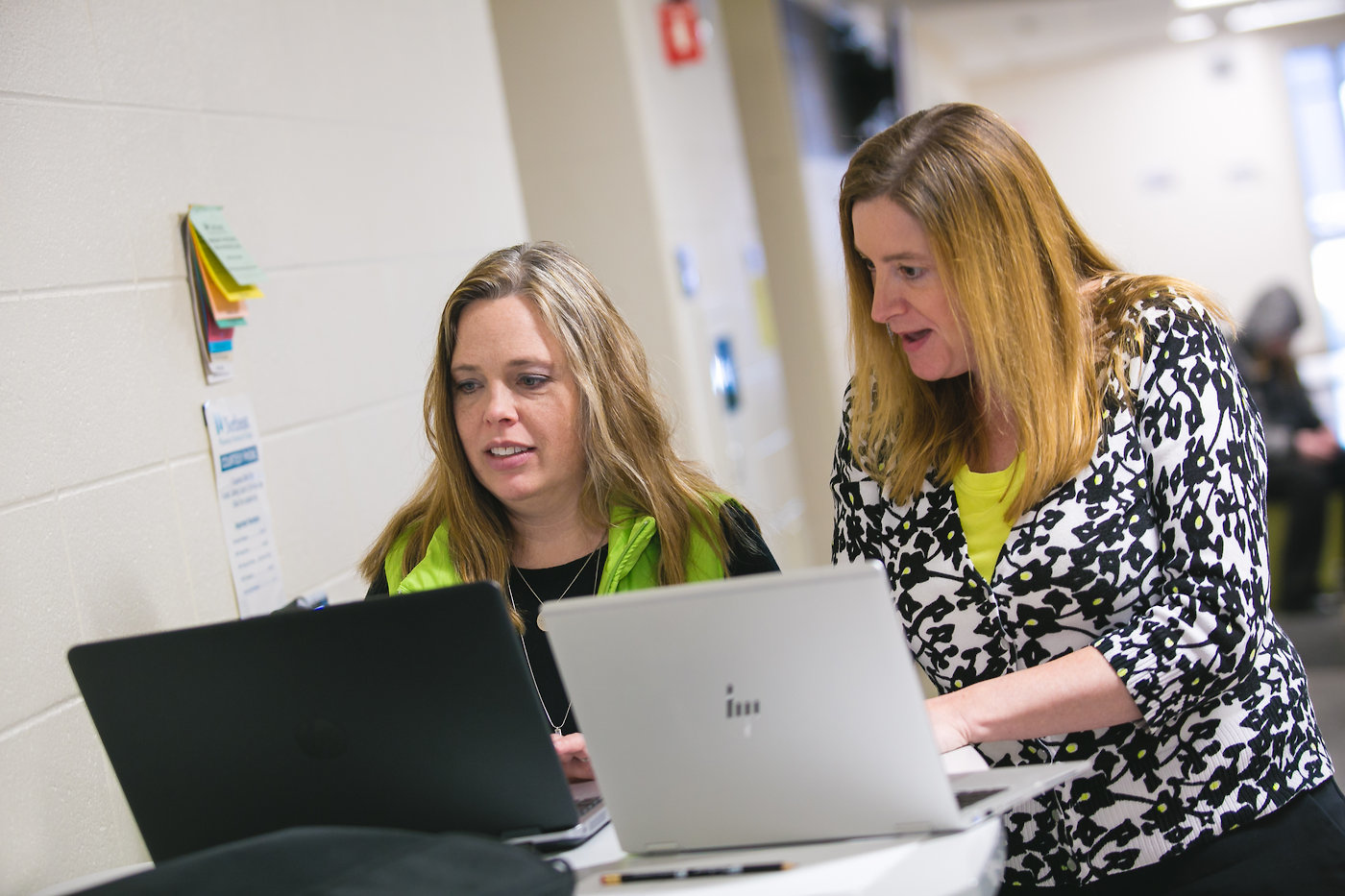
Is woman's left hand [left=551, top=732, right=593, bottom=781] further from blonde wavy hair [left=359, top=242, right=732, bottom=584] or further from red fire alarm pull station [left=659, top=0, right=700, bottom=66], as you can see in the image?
red fire alarm pull station [left=659, top=0, right=700, bottom=66]

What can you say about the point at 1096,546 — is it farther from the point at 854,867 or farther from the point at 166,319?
the point at 166,319

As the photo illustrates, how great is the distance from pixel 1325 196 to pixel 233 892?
12.1 m

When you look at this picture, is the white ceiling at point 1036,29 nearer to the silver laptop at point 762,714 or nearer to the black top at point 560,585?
the black top at point 560,585

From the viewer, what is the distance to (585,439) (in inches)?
67.9

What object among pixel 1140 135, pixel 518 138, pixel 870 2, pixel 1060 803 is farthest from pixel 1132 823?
pixel 1140 135

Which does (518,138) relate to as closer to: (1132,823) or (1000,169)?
(1000,169)

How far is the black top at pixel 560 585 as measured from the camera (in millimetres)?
1655

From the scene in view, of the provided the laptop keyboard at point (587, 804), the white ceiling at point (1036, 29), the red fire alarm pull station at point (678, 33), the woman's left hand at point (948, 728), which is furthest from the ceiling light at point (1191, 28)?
the laptop keyboard at point (587, 804)

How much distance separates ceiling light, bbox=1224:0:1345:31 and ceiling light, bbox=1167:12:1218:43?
151 millimetres

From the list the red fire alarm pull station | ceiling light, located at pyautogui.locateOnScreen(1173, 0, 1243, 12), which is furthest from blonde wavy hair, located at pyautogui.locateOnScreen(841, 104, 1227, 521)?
ceiling light, located at pyautogui.locateOnScreen(1173, 0, 1243, 12)

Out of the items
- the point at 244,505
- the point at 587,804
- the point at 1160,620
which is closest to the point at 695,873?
the point at 587,804

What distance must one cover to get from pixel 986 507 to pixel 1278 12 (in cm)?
1045

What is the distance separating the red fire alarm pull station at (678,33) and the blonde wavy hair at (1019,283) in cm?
278

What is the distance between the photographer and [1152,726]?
1455 mm
